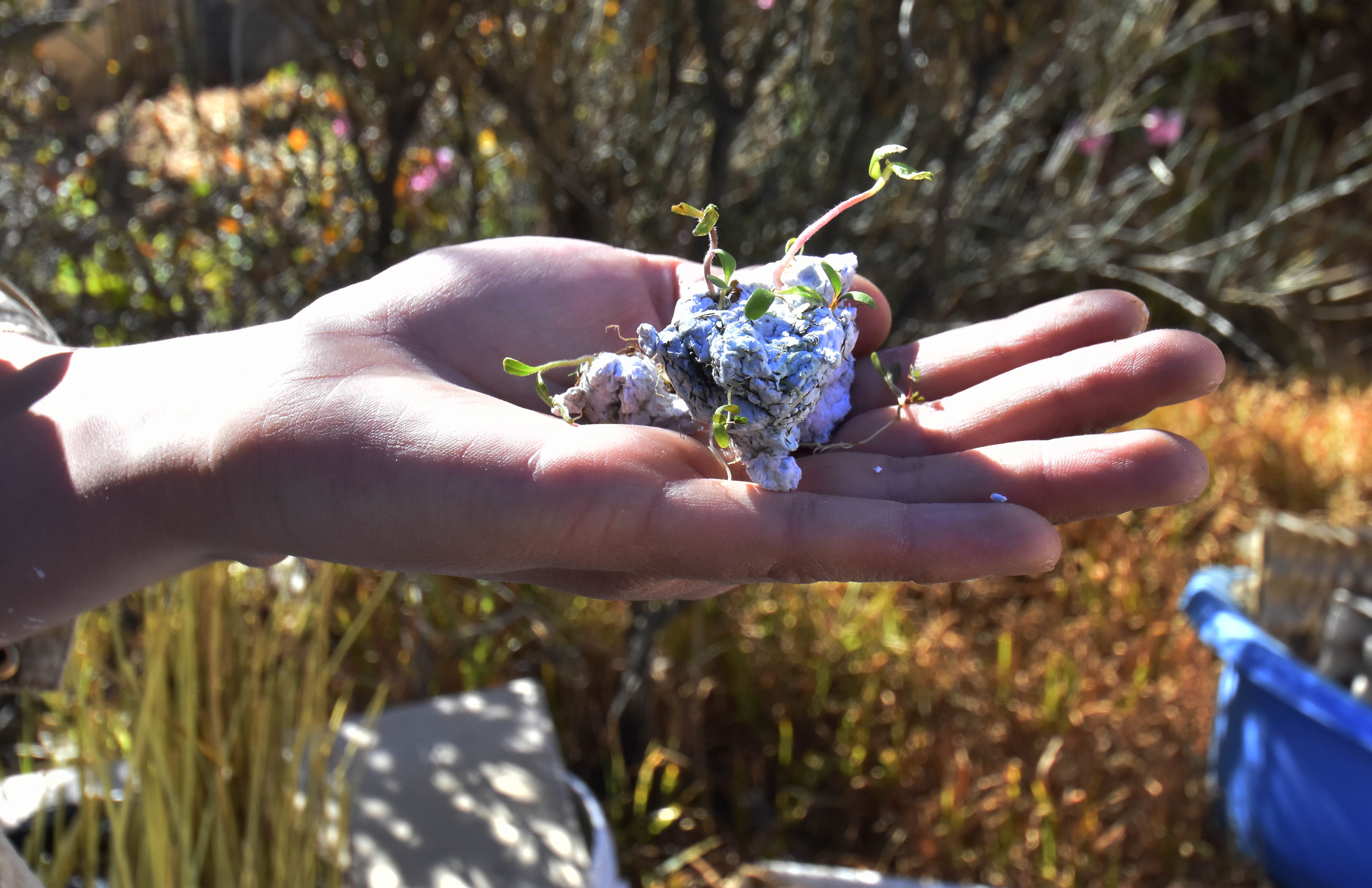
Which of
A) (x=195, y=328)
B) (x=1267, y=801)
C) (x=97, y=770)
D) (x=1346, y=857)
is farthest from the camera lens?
(x=195, y=328)

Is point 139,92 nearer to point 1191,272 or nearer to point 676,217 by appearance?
point 676,217

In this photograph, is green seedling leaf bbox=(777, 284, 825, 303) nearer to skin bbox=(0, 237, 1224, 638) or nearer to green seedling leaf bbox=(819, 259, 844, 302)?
green seedling leaf bbox=(819, 259, 844, 302)

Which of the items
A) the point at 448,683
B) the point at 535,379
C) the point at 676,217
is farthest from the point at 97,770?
the point at 676,217

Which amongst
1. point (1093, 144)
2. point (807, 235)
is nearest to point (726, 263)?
point (807, 235)

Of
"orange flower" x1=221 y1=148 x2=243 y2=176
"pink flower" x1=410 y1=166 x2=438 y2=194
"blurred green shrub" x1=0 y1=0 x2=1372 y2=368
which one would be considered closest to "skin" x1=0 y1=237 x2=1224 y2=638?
"blurred green shrub" x1=0 y1=0 x2=1372 y2=368

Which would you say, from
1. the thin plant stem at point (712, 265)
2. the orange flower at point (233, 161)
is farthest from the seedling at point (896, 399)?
the orange flower at point (233, 161)

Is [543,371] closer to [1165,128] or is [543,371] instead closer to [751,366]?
[751,366]
